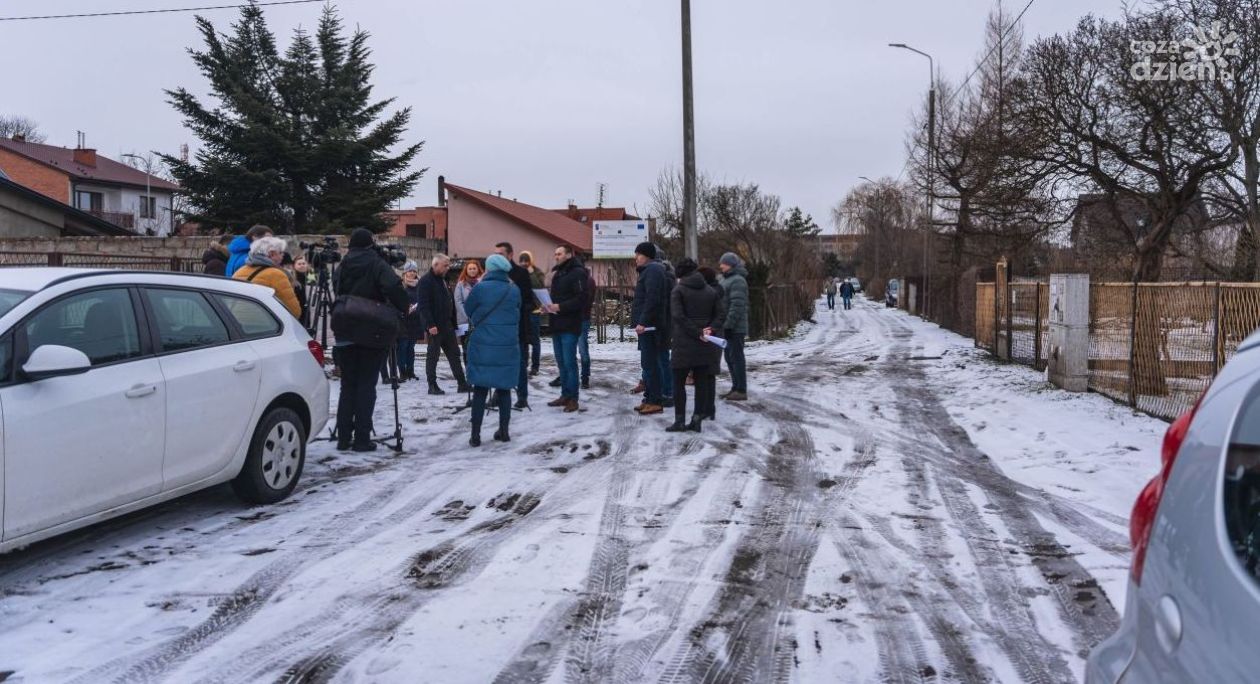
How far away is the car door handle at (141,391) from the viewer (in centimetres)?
537

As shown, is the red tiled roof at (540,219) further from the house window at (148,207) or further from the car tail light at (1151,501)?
the car tail light at (1151,501)

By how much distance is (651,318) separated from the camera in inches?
426

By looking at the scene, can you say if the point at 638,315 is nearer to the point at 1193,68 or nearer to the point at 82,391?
the point at 82,391

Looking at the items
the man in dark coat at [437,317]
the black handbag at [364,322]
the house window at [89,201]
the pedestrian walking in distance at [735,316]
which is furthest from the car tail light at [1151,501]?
the house window at [89,201]

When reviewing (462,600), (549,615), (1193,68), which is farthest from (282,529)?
(1193,68)

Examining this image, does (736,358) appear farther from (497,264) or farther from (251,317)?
(251,317)

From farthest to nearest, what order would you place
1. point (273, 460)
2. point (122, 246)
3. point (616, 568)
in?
point (122, 246) → point (273, 460) → point (616, 568)

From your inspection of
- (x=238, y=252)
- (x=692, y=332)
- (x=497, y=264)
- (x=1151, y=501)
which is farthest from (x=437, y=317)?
(x=1151, y=501)

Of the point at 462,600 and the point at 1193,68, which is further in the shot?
the point at 1193,68

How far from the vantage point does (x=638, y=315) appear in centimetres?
1084

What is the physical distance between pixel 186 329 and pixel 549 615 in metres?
3.20

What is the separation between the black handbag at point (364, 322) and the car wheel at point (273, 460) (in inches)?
51.2

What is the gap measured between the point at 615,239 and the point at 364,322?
Answer: 25.7m

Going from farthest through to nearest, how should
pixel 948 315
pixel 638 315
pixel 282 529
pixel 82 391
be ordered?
1. pixel 948 315
2. pixel 638 315
3. pixel 282 529
4. pixel 82 391
